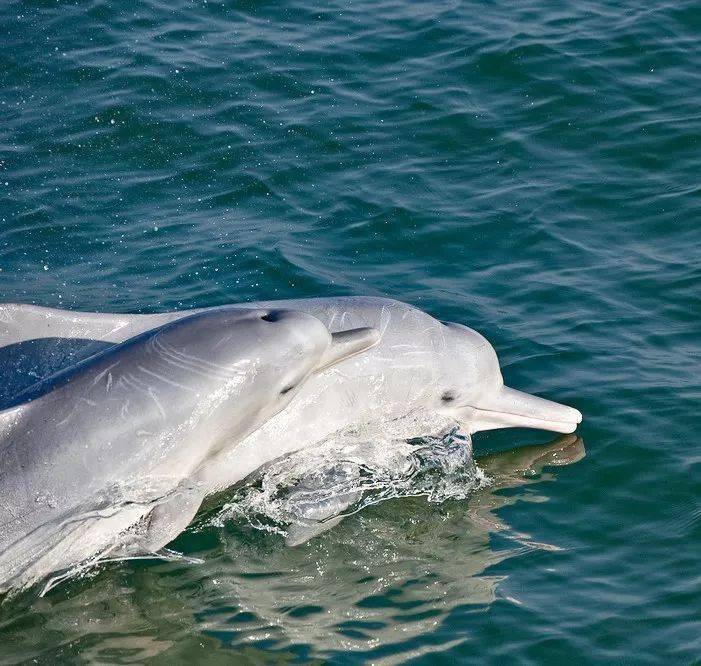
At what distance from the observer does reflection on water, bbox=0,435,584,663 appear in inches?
377

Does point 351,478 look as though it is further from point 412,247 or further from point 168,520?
point 412,247

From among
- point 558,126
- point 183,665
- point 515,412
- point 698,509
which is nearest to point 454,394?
point 515,412

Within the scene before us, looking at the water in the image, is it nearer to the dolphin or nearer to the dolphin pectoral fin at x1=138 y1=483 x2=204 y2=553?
the dolphin pectoral fin at x1=138 y1=483 x2=204 y2=553

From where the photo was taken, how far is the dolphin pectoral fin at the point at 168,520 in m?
10.2

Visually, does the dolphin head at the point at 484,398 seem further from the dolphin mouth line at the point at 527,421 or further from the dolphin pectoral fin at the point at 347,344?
the dolphin pectoral fin at the point at 347,344

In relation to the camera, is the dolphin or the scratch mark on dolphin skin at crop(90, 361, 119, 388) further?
the scratch mark on dolphin skin at crop(90, 361, 119, 388)

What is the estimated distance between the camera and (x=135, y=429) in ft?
32.9

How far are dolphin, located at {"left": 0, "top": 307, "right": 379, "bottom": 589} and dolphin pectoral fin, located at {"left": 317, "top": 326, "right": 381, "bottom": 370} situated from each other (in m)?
0.29

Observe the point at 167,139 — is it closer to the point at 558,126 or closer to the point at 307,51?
the point at 307,51

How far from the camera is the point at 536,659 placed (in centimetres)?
941

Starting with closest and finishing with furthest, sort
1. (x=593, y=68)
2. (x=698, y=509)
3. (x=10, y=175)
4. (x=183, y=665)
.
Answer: (x=183, y=665)
(x=698, y=509)
(x=10, y=175)
(x=593, y=68)

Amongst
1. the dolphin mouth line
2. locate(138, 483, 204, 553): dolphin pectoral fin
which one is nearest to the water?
the dolphin mouth line

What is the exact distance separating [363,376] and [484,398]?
1.28 meters

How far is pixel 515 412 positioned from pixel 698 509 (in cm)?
203
